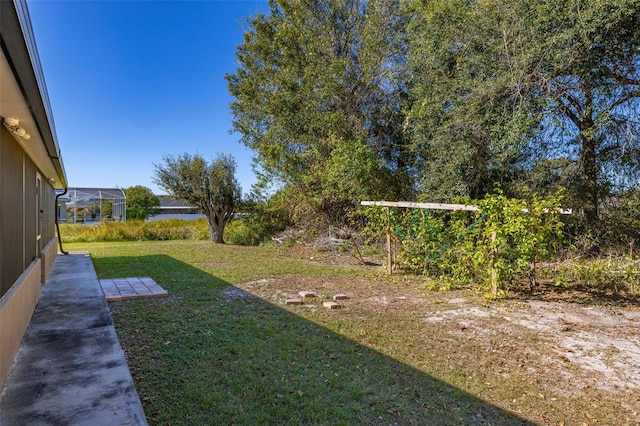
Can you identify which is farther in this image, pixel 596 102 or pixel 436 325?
pixel 596 102

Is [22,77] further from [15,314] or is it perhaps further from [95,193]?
[95,193]

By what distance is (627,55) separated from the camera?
7.64m

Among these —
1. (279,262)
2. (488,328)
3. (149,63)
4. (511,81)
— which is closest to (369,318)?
(488,328)

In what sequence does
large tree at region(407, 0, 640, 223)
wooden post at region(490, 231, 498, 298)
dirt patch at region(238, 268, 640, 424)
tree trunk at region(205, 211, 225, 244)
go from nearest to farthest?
1. dirt patch at region(238, 268, 640, 424)
2. wooden post at region(490, 231, 498, 298)
3. large tree at region(407, 0, 640, 223)
4. tree trunk at region(205, 211, 225, 244)

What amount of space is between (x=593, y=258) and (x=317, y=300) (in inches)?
278

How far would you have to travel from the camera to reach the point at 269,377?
327 cm

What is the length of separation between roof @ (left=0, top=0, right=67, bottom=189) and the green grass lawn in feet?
8.16

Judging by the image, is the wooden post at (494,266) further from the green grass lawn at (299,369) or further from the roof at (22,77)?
the roof at (22,77)

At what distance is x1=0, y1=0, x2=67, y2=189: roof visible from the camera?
176 cm

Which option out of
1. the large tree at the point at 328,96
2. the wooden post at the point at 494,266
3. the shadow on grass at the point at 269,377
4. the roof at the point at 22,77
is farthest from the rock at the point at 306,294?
the large tree at the point at 328,96

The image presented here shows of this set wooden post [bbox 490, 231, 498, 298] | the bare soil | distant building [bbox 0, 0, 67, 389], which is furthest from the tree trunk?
wooden post [bbox 490, 231, 498, 298]

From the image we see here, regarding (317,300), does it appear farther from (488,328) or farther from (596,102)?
(596,102)

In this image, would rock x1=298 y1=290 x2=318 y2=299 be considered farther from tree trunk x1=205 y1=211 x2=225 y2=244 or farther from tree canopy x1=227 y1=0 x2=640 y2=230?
tree trunk x1=205 y1=211 x2=225 y2=244

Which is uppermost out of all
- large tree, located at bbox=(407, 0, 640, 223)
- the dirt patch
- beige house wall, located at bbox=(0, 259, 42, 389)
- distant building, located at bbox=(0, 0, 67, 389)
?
large tree, located at bbox=(407, 0, 640, 223)
